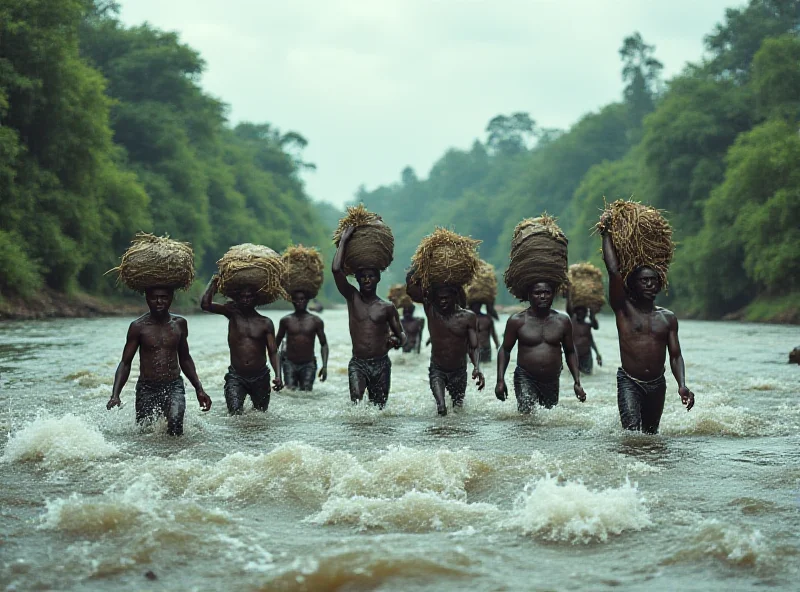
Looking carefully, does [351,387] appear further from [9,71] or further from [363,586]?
[9,71]

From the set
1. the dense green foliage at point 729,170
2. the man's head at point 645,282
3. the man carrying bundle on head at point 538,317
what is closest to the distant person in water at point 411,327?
the man carrying bundle on head at point 538,317

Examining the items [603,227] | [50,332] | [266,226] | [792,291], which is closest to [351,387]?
[603,227]

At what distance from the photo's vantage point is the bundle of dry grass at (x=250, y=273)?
938 cm

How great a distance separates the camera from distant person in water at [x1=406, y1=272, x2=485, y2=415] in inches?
389

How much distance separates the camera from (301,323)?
1150cm

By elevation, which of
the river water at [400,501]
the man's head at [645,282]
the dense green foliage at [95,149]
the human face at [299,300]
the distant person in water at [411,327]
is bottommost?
the river water at [400,501]

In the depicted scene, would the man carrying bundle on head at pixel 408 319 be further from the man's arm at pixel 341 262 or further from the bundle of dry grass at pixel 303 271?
the man's arm at pixel 341 262

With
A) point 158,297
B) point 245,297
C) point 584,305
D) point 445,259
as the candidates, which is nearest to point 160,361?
point 158,297

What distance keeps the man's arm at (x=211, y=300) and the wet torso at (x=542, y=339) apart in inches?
119

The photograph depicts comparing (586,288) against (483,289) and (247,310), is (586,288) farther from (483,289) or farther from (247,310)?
(247,310)

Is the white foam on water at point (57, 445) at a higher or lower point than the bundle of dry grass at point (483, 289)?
lower

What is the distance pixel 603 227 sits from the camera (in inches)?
309

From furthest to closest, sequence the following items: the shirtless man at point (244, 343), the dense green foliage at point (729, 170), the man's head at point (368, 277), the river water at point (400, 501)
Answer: the dense green foliage at point (729, 170)
the man's head at point (368, 277)
the shirtless man at point (244, 343)
the river water at point (400, 501)

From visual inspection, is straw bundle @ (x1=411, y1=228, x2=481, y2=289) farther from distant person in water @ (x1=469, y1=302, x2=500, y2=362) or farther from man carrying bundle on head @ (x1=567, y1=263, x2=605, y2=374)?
Result: man carrying bundle on head @ (x1=567, y1=263, x2=605, y2=374)
